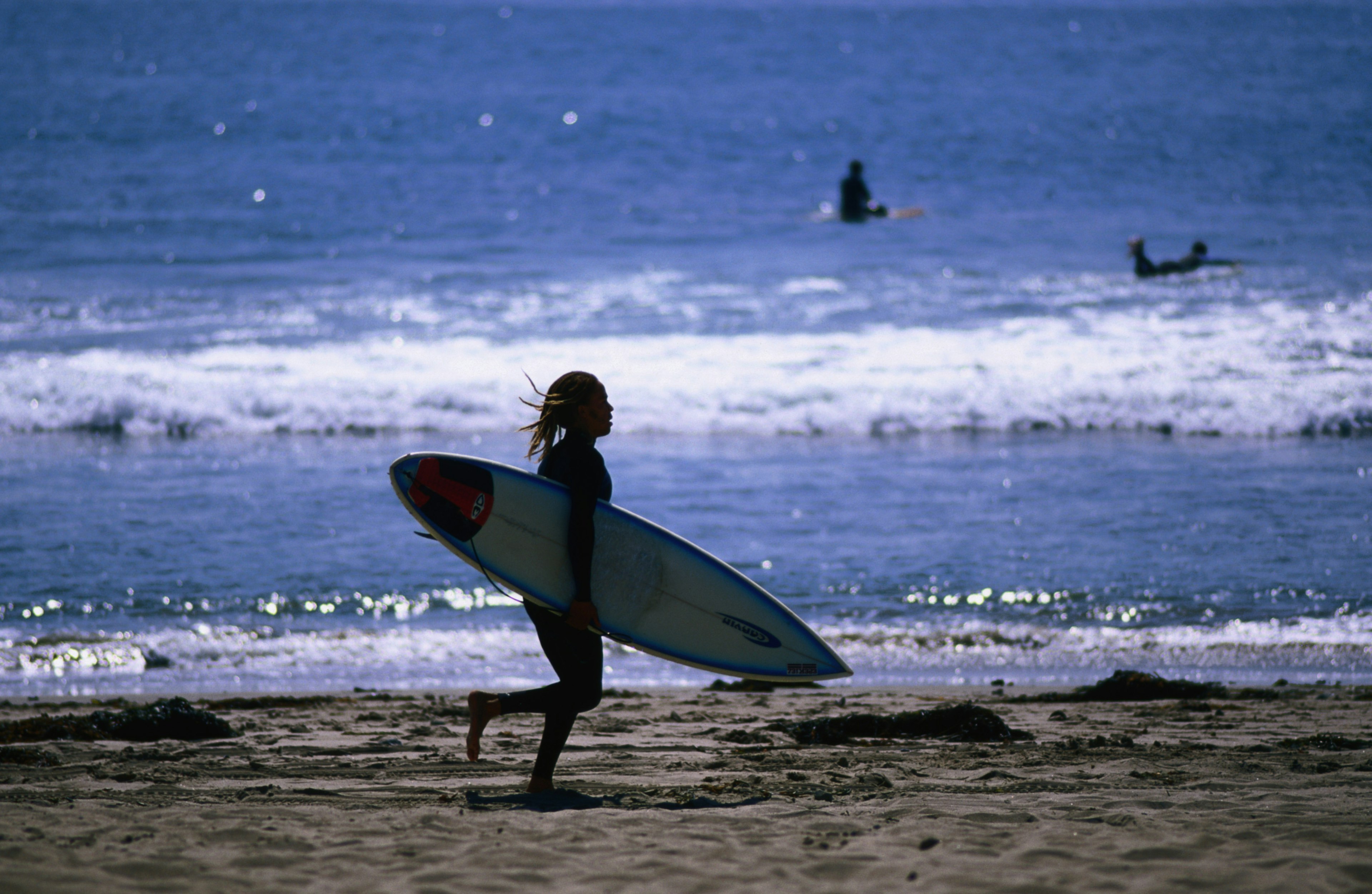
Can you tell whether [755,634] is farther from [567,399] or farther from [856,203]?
[856,203]

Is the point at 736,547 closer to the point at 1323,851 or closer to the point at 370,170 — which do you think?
the point at 1323,851

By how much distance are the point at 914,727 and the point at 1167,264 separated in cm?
1448

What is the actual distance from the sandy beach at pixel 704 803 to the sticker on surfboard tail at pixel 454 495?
2.88 ft

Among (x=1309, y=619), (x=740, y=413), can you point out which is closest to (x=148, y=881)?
(x=1309, y=619)

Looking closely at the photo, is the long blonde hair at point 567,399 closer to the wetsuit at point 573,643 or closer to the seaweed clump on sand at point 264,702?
the wetsuit at point 573,643

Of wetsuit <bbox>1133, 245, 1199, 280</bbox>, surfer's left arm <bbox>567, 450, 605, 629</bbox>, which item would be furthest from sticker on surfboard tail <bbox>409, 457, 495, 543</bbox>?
wetsuit <bbox>1133, 245, 1199, 280</bbox>

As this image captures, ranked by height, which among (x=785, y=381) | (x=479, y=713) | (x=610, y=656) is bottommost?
(x=610, y=656)

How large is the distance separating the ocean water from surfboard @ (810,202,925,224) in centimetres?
27

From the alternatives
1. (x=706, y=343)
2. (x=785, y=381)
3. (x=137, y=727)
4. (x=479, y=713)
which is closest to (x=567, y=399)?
(x=479, y=713)

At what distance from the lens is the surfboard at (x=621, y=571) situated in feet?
12.9

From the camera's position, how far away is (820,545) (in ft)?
24.4

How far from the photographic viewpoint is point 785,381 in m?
12.4

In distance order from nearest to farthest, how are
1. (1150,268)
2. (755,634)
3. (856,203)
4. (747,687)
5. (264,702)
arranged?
(755,634) < (264,702) < (747,687) < (1150,268) < (856,203)

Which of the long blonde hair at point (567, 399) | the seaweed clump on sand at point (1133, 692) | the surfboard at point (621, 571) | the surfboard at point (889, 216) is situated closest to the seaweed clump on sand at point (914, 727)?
the surfboard at point (621, 571)
